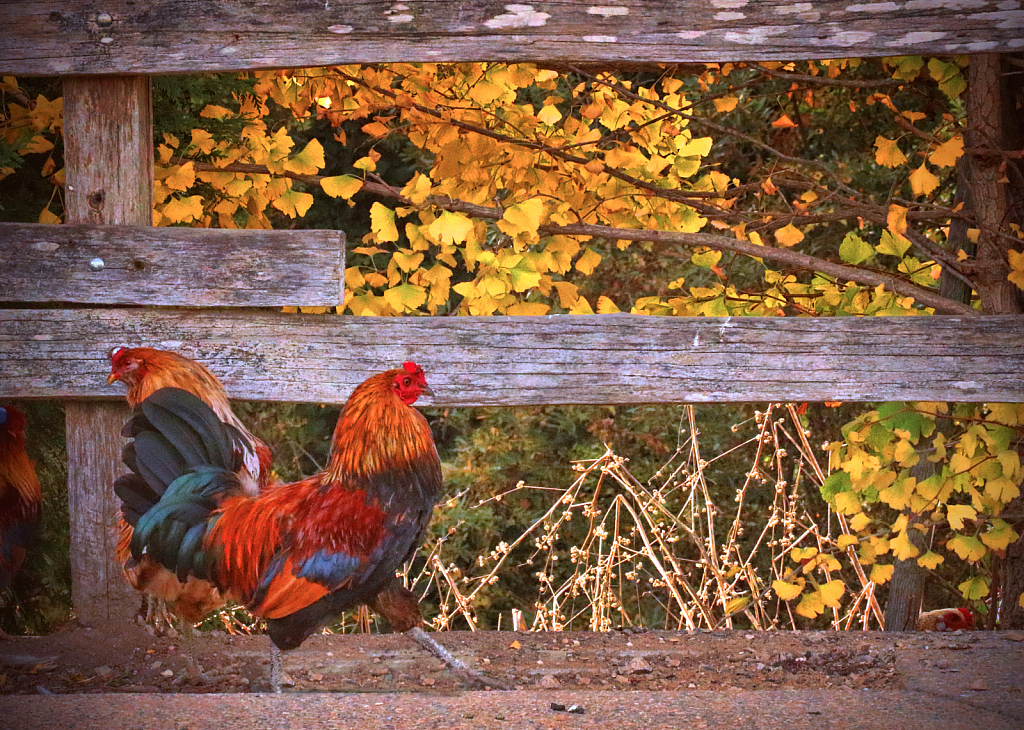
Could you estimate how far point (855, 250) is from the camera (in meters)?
3.44

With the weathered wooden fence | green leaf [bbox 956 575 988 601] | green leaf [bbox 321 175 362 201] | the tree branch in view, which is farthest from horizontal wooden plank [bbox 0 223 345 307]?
green leaf [bbox 956 575 988 601]

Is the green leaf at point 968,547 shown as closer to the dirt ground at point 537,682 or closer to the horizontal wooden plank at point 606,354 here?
the dirt ground at point 537,682

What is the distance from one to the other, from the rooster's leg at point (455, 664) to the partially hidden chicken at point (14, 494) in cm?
123

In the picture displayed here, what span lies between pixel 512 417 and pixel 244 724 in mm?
3743

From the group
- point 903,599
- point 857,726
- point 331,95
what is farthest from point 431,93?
point 903,599

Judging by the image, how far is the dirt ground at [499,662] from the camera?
10.1ft

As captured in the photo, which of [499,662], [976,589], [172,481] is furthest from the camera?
[976,589]

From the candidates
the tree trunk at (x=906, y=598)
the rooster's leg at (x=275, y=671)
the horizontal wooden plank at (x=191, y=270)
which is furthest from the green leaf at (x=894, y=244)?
the rooster's leg at (x=275, y=671)

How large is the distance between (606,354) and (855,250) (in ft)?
3.27

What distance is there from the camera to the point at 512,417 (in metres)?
6.25

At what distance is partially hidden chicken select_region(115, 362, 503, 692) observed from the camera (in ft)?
9.18

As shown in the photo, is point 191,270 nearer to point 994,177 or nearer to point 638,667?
point 638,667

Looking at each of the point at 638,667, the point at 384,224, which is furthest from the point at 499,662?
the point at 384,224

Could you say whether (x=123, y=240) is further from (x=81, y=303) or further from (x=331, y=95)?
(x=331, y=95)
